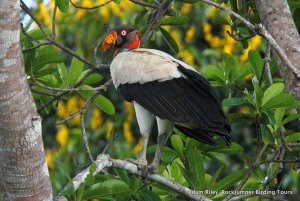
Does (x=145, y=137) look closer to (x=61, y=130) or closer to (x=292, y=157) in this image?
(x=292, y=157)

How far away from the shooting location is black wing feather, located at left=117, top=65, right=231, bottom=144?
3.41 metres

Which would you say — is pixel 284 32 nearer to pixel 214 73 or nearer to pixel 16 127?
pixel 214 73

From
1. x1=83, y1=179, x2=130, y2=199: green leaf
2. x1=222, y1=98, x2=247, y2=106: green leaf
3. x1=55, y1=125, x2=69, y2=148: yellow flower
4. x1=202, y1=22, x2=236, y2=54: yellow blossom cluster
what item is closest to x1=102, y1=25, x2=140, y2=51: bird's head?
x1=222, y1=98, x2=247, y2=106: green leaf

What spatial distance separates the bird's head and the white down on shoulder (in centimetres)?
44

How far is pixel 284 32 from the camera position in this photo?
10.9 feet

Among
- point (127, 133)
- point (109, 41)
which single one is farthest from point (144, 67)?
point (127, 133)

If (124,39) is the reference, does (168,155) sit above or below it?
below

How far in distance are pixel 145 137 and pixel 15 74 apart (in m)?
1.61

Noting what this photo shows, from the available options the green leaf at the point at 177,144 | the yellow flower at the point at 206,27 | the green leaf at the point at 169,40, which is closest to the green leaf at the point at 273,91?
the green leaf at the point at 177,144

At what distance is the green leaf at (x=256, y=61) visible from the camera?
11.7ft

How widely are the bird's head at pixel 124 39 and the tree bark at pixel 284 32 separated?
1127 mm

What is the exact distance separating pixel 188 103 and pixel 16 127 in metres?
1.34

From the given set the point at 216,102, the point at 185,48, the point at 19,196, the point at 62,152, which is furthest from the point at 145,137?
the point at 185,48

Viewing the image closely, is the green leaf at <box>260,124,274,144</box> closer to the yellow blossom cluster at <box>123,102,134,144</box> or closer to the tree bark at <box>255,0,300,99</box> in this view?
the tree bark at <box>255,0,300,99</box>
